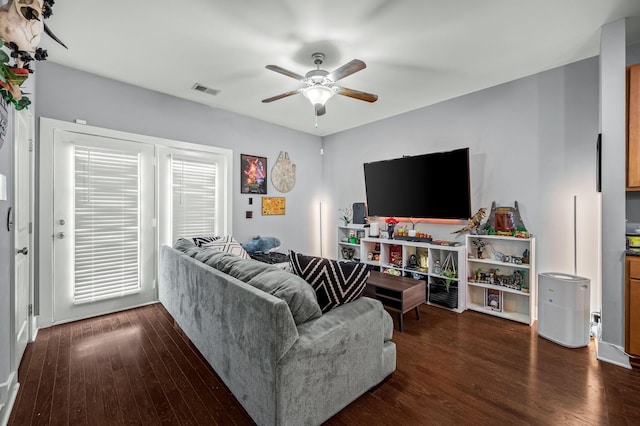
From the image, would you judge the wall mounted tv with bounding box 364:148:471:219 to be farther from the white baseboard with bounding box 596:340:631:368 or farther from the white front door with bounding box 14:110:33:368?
the white front door with bounding box 14:110:33:368

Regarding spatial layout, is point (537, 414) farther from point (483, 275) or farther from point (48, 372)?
point (48, 372)

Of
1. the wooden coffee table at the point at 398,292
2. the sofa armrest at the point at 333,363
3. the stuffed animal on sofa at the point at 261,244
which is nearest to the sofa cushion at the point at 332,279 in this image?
the sofa armrest at the point at 333,363

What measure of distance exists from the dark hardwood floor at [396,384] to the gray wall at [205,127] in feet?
7.47

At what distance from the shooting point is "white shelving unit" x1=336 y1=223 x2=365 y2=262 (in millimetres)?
4915

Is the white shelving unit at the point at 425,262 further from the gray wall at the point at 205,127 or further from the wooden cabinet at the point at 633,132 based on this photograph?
the wooden cabinet at the point at 633,132

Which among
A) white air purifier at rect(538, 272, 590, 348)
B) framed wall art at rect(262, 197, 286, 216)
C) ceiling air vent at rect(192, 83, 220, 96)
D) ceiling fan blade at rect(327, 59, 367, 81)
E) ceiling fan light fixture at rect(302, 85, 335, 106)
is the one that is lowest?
white air purifier at rect(538, 272, 590, 348)

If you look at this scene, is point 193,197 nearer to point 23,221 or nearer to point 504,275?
point 23,221

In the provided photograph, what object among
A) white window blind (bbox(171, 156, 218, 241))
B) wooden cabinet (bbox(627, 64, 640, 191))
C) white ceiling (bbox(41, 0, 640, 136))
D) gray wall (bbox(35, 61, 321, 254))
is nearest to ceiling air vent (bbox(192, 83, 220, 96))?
white ceiling (bbox(41, 0, 640, 136))

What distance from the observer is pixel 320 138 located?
577 centimetres

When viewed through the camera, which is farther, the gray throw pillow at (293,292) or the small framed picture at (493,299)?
the small framed picture at (493,299)

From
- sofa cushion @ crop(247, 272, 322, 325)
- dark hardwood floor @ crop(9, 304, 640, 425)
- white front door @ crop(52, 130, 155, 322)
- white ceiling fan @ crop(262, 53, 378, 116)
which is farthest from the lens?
white front door @ crop(52, 130, 155, 322)

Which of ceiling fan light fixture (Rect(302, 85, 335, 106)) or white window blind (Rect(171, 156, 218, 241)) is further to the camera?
white window blind (Rect(171, 156, 218, 241))

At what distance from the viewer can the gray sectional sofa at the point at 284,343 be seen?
1.38 meters

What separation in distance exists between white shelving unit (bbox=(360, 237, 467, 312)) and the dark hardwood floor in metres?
0.69
